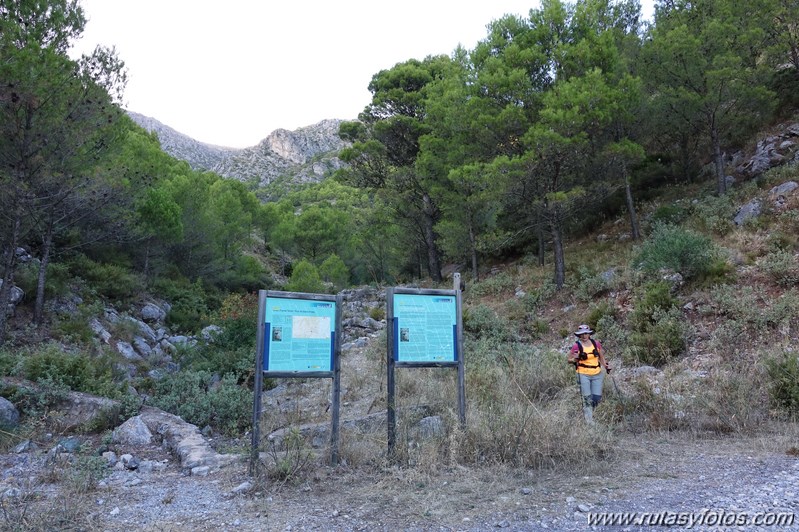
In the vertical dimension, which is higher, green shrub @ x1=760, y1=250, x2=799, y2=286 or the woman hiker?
green shrub @ x1=760, y1=250, x2=799, y2=286

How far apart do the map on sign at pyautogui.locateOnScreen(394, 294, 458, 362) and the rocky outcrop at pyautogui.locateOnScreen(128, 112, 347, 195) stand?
9312 centimetres

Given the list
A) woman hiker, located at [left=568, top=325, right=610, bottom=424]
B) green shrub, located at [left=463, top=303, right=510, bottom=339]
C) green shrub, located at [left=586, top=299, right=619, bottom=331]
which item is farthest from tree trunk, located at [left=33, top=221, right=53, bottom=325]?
green shrub, located at [left=586, top=299, right=619, bottom=331]

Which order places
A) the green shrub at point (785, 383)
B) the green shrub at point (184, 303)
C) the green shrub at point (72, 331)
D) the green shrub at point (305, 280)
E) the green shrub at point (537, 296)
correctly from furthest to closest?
the green shrub at point (305, 280) < the green shrub at point (184, 303) < the green shrub at point (537, 296) < the green shrub at point (72, 331) < the green shrub at point (785, 383)

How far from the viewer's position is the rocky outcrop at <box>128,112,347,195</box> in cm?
10444

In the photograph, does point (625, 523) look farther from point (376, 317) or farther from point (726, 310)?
point (376, 317)

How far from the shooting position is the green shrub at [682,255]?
997cm

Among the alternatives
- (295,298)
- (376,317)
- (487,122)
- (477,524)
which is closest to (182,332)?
(376,317)

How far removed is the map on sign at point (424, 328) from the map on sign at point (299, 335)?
0.66 metres

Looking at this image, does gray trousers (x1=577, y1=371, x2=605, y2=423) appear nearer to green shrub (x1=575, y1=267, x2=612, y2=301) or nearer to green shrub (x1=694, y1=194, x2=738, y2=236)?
green shrub (x1=575, y1=267, x2=612, y2=301)

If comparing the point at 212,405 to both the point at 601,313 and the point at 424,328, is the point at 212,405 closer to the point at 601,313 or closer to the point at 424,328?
the point at 424,328

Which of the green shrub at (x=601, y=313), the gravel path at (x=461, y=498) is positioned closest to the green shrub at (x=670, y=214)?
the green shrub at (x=601, y=313)

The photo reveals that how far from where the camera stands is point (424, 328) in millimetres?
4645

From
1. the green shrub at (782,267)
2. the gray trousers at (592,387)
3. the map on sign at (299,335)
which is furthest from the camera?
the green shrub at (782,267)

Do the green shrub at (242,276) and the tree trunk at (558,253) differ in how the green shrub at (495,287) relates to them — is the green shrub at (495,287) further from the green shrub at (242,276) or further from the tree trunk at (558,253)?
the green shrub at (242,276)
